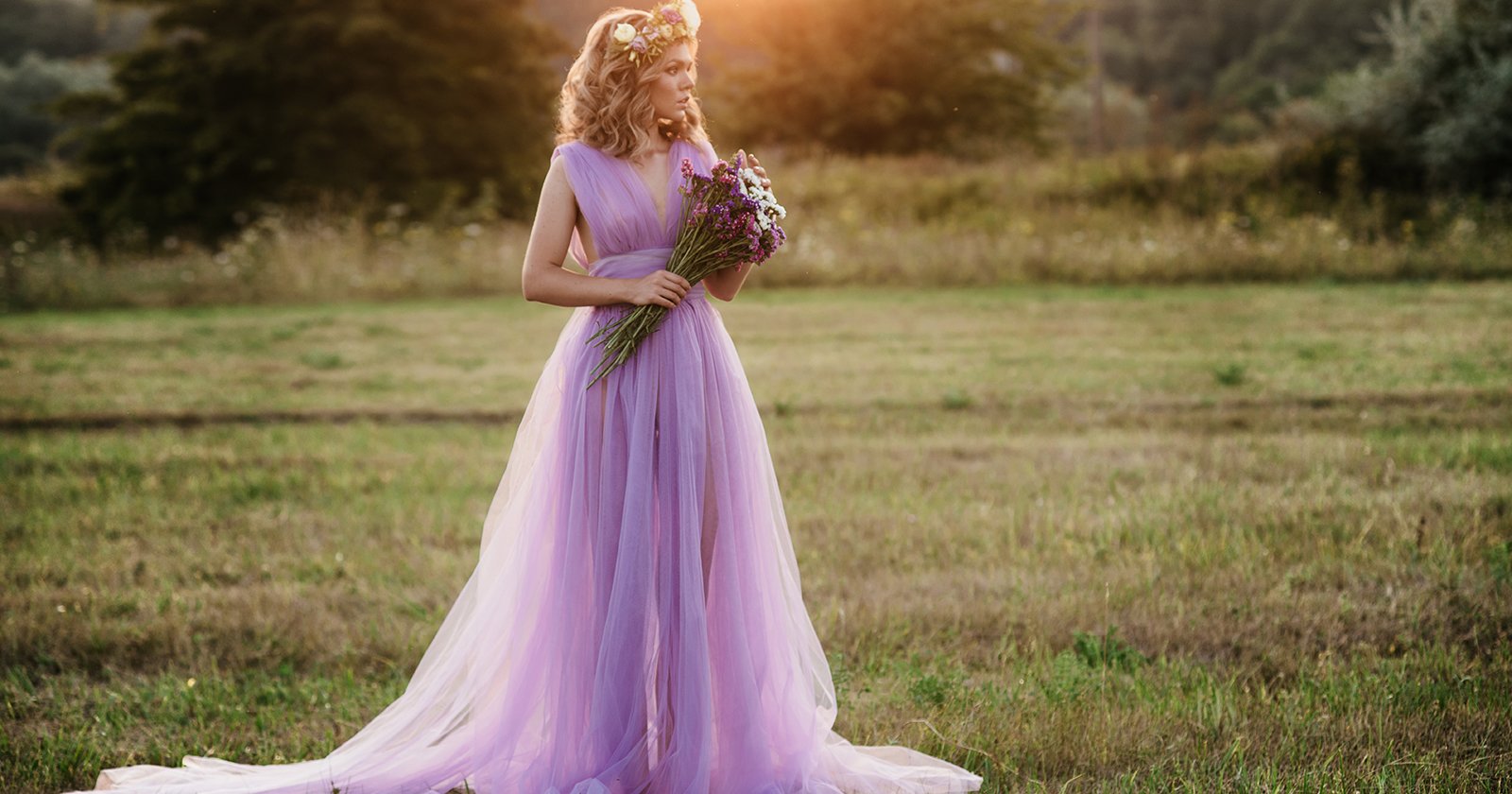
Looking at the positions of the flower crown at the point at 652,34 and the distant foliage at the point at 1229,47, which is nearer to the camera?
the flower crown at the point at 652,34

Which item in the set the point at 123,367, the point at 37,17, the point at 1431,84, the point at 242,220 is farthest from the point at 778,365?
the point at 37,17

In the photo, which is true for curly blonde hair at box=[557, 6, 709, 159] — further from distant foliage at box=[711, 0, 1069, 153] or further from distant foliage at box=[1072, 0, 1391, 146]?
distant foliage at box=[1072, 0, 1391, 146]

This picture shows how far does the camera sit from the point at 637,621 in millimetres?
3527

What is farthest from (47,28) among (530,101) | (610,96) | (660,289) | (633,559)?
(633,559)

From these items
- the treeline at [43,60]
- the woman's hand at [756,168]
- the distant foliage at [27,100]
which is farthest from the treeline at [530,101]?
the woman's hand at [756,168]

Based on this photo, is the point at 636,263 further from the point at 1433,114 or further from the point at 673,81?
the point at 1433,114

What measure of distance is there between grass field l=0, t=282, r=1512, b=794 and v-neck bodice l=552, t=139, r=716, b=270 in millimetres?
1885

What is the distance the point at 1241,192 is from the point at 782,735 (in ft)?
63.7

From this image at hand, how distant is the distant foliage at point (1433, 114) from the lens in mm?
19859

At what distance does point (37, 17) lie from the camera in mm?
43312

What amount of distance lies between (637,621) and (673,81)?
1594 mm

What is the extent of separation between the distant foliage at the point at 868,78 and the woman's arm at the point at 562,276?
27388mm

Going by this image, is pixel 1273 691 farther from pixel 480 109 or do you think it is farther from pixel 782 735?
pixel 480 109

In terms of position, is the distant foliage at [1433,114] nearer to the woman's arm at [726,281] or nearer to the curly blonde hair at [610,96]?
the woman's arm at [726,281]
